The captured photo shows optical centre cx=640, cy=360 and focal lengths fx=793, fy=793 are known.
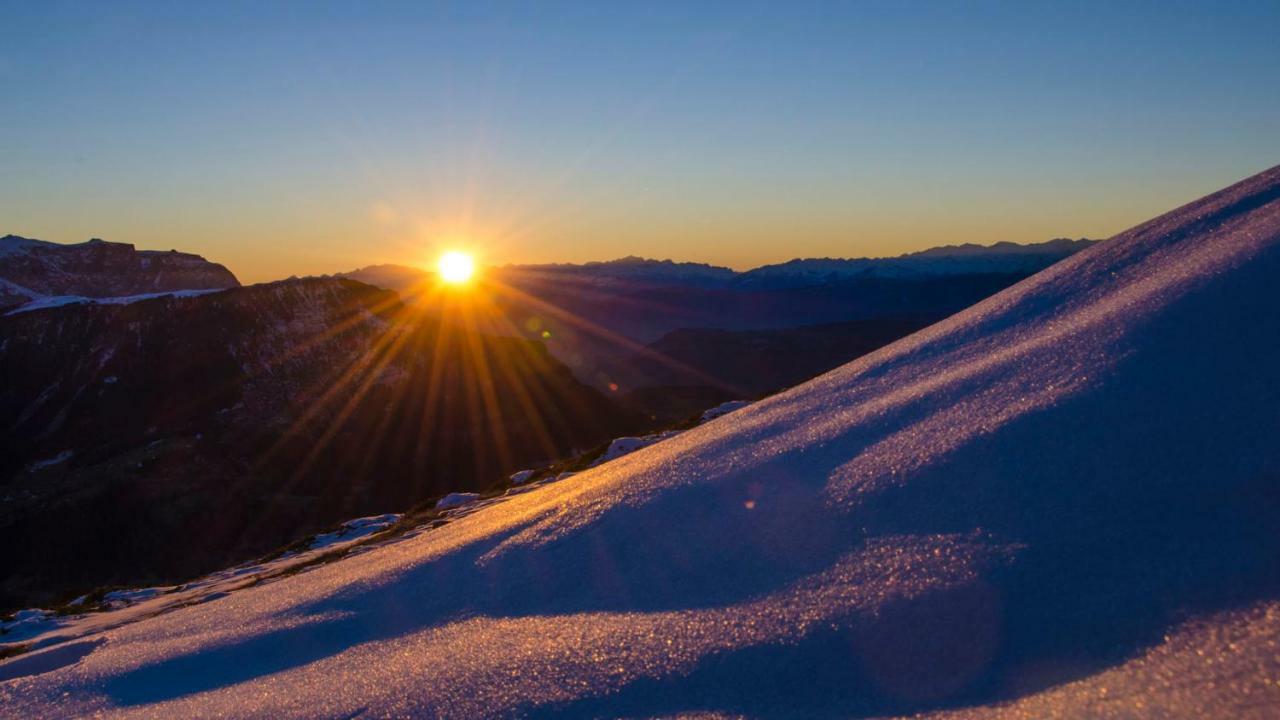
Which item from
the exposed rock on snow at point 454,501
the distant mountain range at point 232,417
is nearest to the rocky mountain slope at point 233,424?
the distant mountain range at point 232,417

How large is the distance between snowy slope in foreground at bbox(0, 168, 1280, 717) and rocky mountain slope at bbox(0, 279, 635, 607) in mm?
22784

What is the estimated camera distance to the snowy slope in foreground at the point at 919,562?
2838 mm

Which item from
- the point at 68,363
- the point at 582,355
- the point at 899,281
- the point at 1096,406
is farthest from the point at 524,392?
the point at 899,281

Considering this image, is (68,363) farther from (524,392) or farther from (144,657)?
(144,657)

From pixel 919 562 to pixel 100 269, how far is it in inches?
2630

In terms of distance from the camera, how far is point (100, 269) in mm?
56625

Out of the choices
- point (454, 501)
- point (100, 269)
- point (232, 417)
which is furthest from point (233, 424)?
point (100, 269)

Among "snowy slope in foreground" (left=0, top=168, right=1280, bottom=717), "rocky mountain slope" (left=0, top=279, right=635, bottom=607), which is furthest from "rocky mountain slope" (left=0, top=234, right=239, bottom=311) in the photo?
"snowy slope in foreground" (left=0, top=168, right=1280, bottom=717)

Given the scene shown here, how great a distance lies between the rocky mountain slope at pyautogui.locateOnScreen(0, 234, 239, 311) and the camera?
54656 mm

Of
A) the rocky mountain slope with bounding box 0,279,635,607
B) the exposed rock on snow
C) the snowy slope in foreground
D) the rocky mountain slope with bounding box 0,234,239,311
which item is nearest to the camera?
the snowy slope in foreground

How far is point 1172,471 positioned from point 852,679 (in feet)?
5.43

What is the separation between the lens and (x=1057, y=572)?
3.10m

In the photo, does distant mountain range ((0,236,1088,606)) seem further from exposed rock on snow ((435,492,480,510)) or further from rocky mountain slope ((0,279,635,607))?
exposed rock on snow ((435,492,480,510))

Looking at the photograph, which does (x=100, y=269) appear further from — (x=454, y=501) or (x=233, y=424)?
(x=454, y=501)
